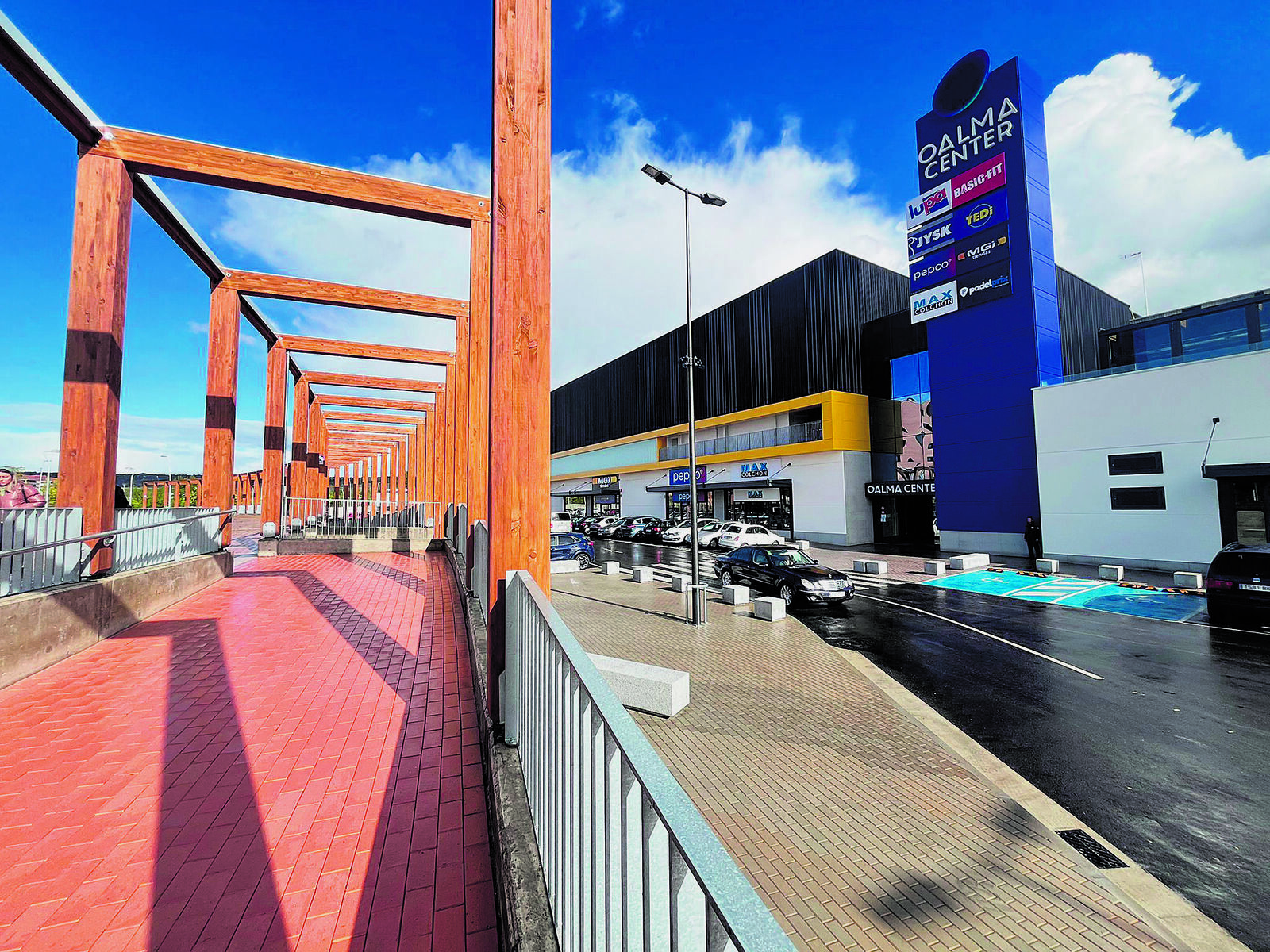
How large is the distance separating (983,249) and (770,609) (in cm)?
2168

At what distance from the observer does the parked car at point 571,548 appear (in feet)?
71.5

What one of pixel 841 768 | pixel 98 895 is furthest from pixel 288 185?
pixel 841 768

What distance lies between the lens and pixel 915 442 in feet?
102

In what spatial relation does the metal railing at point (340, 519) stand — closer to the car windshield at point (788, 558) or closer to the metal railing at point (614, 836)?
the car windshield at point (788, 558)

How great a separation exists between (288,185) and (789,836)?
10.7m

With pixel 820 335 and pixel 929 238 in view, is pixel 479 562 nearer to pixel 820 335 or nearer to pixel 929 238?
pixel 929 238

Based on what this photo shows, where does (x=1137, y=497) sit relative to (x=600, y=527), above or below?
above

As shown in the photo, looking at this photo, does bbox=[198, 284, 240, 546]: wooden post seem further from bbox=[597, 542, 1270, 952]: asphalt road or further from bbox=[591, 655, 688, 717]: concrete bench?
bbox=[597, 542, 1270, 952]: asphalt road

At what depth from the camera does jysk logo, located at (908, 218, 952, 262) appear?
25359 millimetres

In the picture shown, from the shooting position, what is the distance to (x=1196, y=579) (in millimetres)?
15383

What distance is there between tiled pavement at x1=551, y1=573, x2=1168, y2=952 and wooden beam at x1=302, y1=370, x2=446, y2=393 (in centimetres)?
1623

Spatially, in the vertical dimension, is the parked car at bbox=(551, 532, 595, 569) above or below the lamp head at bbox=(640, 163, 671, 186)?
below

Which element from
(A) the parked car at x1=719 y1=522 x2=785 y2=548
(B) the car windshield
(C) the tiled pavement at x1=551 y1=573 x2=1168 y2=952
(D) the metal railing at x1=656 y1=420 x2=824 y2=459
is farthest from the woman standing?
(D) the metal railing at x1=656 y1=420 x2=824 y2=459

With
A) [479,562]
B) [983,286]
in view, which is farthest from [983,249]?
[479,562]
